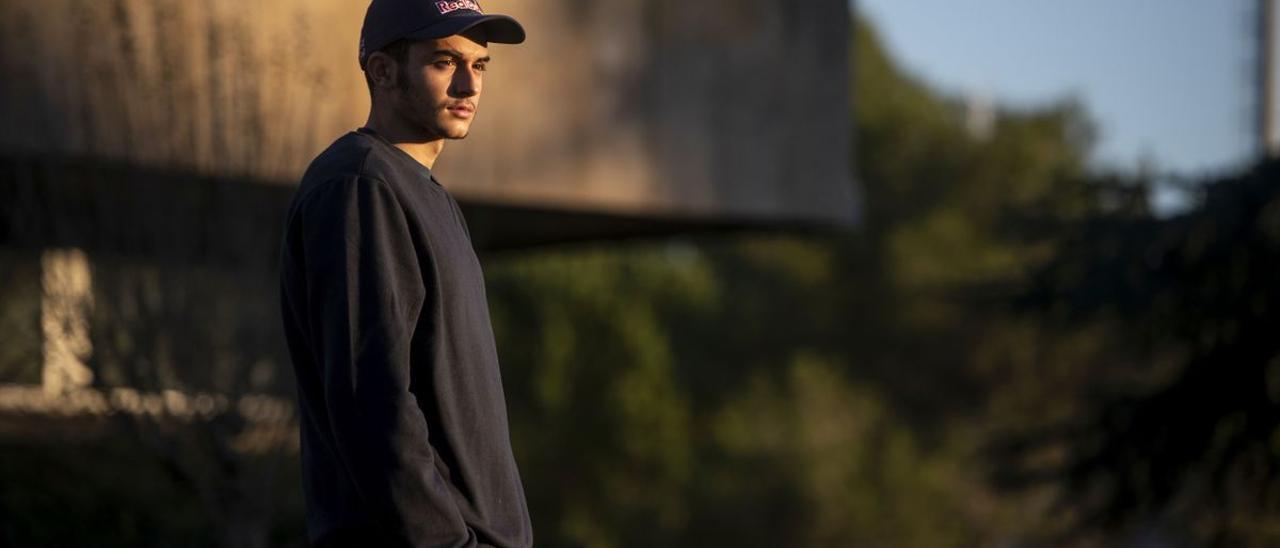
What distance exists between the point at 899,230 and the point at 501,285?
34.4 ft

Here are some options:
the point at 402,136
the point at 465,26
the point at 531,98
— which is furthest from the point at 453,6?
the point at 531,98

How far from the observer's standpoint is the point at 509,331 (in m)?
25.4

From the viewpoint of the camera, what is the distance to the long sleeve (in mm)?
2424

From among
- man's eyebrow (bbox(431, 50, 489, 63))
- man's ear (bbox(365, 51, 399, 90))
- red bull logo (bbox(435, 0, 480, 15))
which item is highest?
red bull logo (bbox(435, 0, 480, 15))

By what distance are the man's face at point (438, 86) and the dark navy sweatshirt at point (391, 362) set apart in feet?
0.24

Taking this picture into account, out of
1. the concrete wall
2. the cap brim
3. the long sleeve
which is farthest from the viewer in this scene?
the concrete wall

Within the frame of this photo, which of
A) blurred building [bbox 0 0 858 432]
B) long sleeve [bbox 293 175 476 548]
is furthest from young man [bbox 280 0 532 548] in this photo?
blurred building [bbox 0 0 858 432]

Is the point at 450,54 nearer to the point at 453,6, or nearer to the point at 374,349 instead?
the point at 453,6

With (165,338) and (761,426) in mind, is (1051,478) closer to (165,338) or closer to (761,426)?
(165,338)

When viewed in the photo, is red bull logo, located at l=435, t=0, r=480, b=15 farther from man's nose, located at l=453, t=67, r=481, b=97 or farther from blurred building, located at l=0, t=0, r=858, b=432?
blurred building, located at l=0, t=0, r=858, b=432

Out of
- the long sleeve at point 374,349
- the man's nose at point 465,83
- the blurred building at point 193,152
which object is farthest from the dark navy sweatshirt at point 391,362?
the blurred building at point 193,152

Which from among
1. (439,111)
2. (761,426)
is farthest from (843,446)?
(439,111)

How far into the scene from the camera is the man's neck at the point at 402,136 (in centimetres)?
273

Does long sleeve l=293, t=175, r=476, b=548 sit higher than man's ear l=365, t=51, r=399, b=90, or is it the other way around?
man's ear l=365, t=51, r=399, b=90
